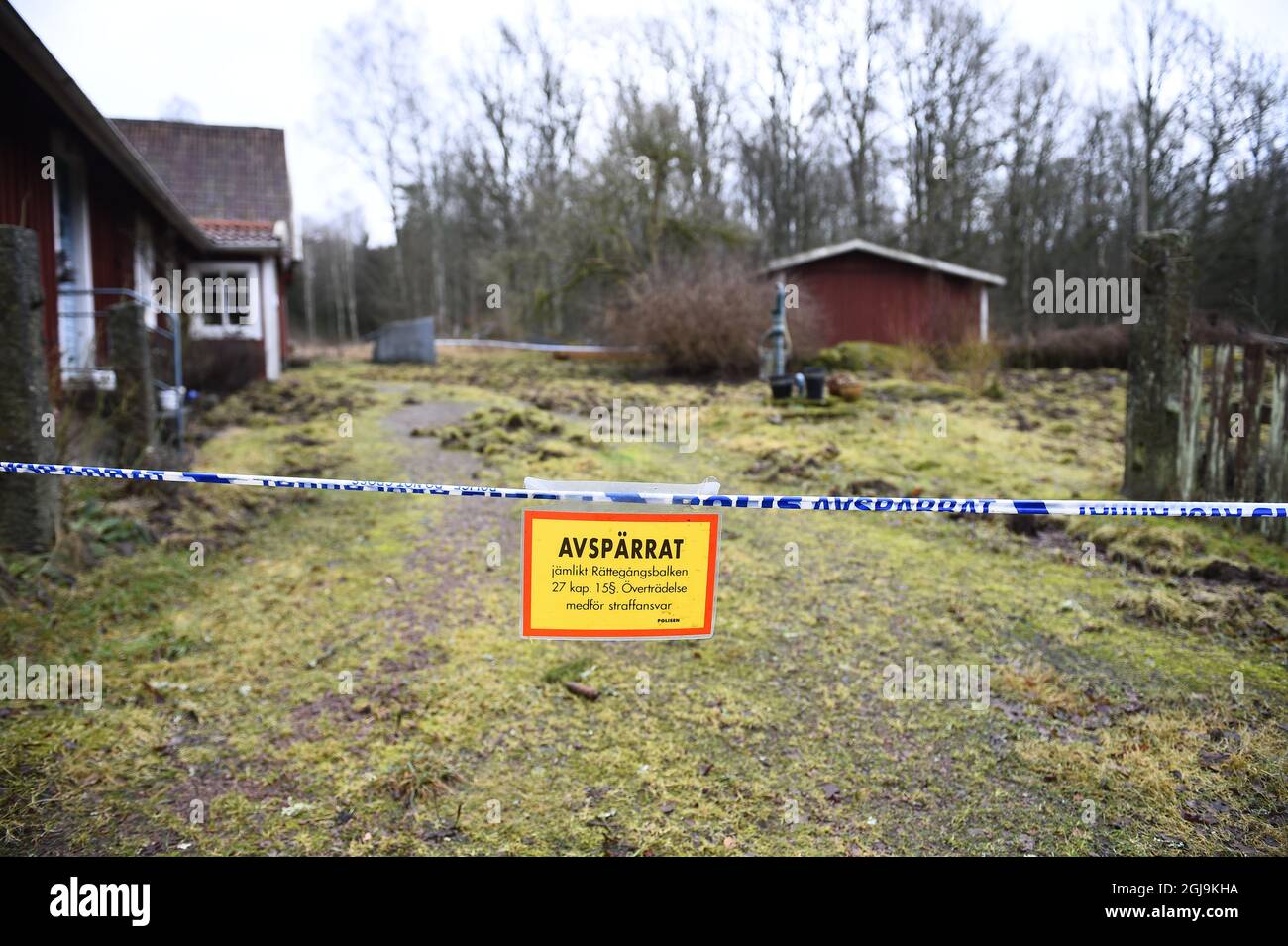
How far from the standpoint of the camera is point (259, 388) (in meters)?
17.0

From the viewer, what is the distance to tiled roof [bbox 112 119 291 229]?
24.1 metres

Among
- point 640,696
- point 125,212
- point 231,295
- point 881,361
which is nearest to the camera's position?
point 640,696

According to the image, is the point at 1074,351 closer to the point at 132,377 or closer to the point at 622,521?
the point at 132,377

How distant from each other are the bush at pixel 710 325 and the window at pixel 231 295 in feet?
28.2

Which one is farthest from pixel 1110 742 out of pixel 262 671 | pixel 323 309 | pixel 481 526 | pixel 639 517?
pixel 323 309

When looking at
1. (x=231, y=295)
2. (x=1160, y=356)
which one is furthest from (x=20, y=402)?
(x=231, y=295)

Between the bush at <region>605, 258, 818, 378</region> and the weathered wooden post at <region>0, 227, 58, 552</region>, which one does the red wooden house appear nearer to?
the weathered wooden post at <region>0, 227, 58, 552</region>

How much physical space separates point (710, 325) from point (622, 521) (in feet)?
51.2

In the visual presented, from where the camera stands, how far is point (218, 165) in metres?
24.9

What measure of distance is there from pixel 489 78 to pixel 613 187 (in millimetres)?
14294

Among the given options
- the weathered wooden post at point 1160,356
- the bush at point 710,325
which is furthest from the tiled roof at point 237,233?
the weathered wooden post at point 1160,356

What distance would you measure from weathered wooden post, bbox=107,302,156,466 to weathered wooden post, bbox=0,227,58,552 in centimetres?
262

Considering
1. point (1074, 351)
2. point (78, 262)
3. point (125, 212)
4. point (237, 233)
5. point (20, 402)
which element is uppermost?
point (237, 233)
